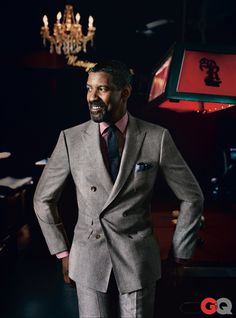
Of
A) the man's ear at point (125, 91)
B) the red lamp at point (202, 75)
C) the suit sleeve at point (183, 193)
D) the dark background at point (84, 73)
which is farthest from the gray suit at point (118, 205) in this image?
the dark background at point (84, 73)

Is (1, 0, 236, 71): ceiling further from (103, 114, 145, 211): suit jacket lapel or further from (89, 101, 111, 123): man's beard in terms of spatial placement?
(89, 101, 111, 123): man's beard

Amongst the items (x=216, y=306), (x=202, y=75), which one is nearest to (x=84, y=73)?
(x=202, y=75)

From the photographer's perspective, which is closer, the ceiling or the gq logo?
the gq logo

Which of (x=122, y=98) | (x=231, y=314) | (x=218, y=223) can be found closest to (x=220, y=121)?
(x=218, y=223)

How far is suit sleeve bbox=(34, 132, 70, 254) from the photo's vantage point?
2.23 m

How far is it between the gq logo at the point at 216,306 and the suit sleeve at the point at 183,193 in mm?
1439

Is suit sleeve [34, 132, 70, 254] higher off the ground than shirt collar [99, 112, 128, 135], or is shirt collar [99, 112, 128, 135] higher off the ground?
shirt collar [99, 112, 128, 135]

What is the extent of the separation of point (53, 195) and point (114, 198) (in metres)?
0.36

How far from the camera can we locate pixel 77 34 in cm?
971

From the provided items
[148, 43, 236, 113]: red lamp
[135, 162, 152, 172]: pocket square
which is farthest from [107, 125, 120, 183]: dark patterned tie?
[148, 43, 236, 113]: red lamp

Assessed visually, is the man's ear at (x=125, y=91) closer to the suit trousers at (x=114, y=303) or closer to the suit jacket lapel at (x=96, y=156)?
the suit jacket lapel at (x=96, y=156)

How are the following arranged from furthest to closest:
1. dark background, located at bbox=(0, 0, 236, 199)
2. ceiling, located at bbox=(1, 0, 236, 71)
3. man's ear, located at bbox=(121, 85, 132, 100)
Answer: dark background, located at bbox=(0, 0, 236, 199), ceiling, located at bbox=(1, 0, 236, 71), man's ear, located at bbox=(121, 85, 132, 100)

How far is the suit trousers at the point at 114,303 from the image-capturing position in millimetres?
2111

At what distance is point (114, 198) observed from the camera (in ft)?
6.91
